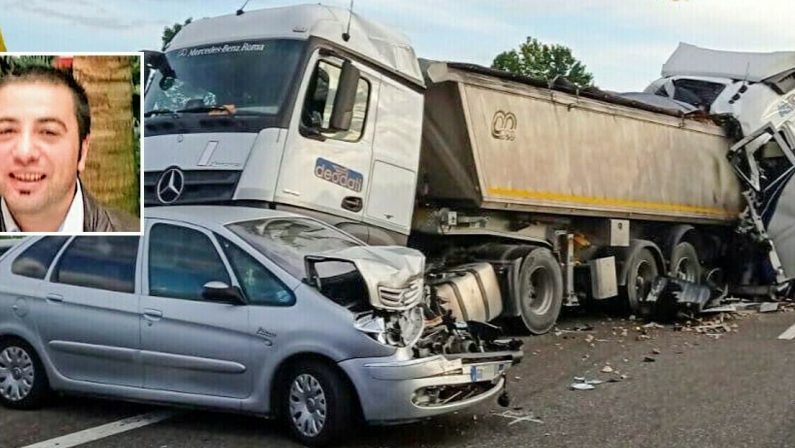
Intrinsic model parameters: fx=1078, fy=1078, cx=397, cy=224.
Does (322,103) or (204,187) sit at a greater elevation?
(322,103)

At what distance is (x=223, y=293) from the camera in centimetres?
692

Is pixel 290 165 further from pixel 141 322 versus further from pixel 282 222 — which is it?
pixel 141 322

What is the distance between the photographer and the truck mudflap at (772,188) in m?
16.3

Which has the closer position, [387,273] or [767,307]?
[387,273]

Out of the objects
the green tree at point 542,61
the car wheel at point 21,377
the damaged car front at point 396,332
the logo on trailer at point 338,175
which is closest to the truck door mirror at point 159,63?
the logo on trailer at point 338,175

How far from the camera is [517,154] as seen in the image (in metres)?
11.9

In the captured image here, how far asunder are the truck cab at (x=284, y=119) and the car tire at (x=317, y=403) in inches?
92.8

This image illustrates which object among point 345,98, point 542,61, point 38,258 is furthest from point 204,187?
point 542,61

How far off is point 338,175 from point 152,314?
8.92ft

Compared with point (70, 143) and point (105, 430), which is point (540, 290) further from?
point (70, 143)

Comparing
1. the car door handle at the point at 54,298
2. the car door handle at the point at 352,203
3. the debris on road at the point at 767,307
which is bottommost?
the debris on road at the point at 767,307

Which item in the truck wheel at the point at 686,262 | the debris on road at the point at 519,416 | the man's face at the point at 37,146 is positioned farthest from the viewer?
the truck wheel at the point at 686,262

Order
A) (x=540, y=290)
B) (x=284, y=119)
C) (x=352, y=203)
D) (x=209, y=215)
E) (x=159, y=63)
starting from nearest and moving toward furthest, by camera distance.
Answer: (x=209, y=215) → (x=284, y=119) → (x=352, y=203) → (x=159, y=63) → (x=540, y=290)

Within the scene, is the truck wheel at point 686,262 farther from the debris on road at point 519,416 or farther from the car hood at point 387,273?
the car hood at point 387,273
